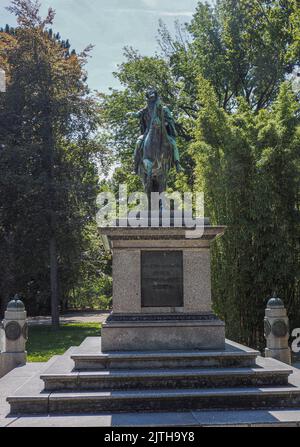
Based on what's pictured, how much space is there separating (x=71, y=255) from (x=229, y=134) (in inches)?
422

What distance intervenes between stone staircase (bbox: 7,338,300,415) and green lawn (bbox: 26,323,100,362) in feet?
18.1

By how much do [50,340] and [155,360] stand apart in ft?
37.4

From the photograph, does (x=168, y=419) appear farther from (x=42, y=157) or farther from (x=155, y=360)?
(x=42, y=157)

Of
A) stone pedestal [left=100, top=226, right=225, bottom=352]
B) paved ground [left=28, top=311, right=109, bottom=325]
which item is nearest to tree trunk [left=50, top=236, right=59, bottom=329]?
paved ground [left=28, top=311, right=109, bottom=325]

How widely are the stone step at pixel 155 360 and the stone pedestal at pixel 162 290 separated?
54 cm

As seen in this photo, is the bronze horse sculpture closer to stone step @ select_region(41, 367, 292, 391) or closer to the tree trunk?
stone step @ select_region(41, 367, 292, 391)

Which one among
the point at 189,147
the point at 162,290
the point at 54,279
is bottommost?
the point at 162,290

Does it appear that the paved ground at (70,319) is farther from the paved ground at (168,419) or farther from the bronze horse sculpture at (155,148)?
the paved ground at (168,419)

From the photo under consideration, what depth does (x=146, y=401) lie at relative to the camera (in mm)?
6832

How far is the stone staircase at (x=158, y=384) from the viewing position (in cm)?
681

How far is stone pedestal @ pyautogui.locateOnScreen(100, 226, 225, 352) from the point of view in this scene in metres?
8.38

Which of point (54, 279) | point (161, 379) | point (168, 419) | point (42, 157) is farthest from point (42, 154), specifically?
point (168, 419)

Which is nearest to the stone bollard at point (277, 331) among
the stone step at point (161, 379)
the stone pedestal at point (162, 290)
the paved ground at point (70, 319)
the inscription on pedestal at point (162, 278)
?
the stone pedestal at point (162, 290)
